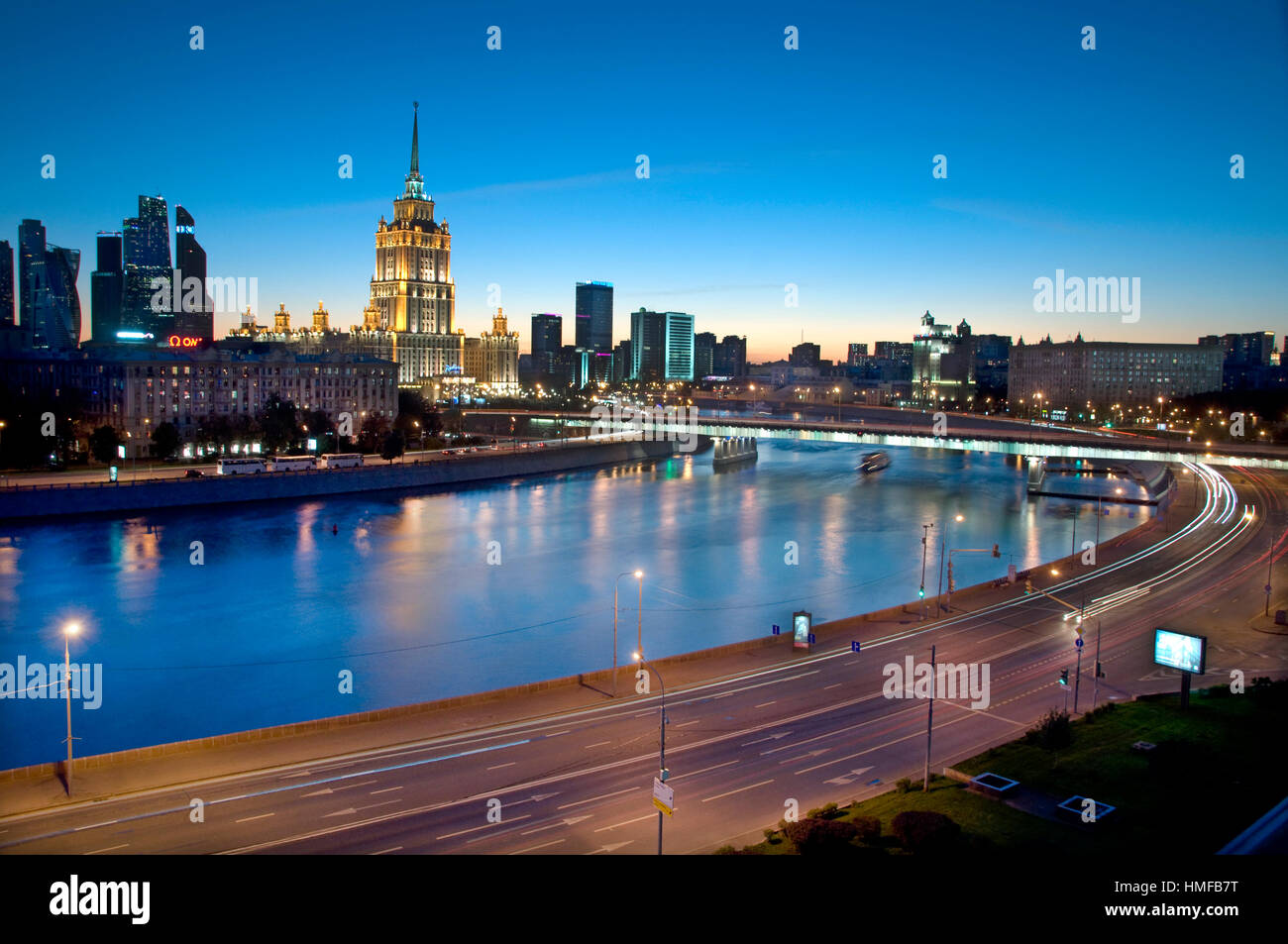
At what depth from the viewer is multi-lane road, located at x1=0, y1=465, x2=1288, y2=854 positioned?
693cm

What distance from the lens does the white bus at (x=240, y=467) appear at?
1221 inches

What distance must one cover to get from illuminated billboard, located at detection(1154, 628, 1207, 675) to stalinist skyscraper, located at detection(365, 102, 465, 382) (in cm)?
7327

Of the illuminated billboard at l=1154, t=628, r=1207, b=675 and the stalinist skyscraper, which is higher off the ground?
the stalinist skyscraper

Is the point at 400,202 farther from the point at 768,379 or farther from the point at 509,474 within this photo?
the point at 768,379

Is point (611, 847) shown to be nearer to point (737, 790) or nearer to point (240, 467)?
point (737, 790)

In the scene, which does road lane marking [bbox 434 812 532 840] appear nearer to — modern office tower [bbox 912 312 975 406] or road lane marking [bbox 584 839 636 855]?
road lane marking [bbox 584 839 636 855]

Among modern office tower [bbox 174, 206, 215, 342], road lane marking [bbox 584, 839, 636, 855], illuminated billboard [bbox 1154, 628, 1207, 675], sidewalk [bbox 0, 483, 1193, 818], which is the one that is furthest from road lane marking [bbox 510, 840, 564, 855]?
modern office tower [bbox 174, 206, 215, 342]

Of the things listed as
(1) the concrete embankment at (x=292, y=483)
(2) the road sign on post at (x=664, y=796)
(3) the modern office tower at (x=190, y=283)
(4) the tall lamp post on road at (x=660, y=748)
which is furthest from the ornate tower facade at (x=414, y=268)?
(2) the road sign on post at (x=664, y=796)

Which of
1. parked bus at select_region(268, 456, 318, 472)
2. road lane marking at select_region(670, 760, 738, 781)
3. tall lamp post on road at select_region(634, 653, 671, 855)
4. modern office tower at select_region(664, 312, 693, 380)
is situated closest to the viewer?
tall lamp post on road at select_region(634, 653, 671, 855)

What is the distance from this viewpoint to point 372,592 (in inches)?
724

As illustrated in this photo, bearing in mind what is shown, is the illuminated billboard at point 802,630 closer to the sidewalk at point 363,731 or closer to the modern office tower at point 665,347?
the sidewalk at point 363,731

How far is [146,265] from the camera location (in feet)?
264

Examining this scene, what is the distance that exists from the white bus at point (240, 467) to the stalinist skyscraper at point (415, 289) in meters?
47.1

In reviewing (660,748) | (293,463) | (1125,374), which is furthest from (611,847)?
(1125,374)
